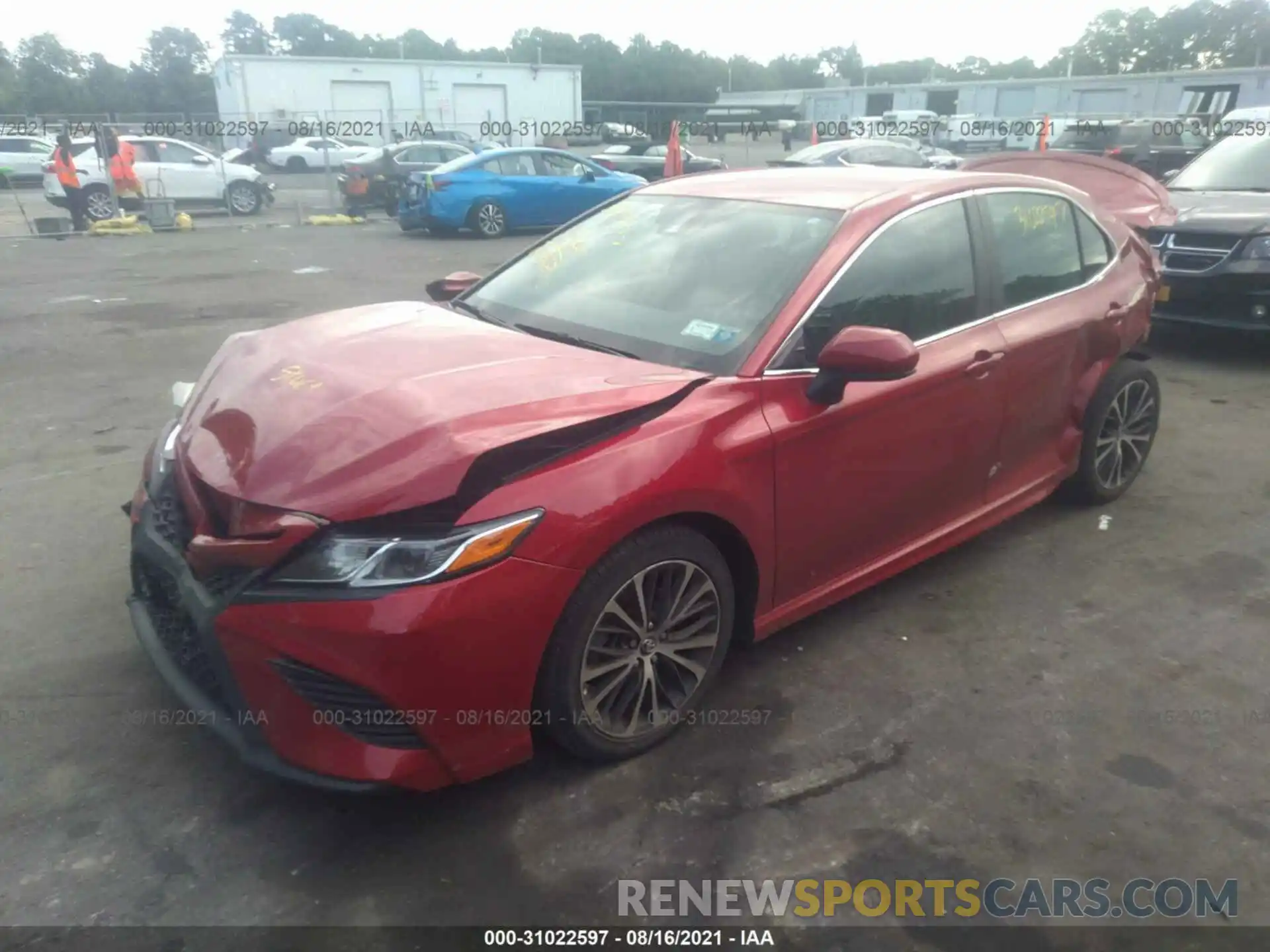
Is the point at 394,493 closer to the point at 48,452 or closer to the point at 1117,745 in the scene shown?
the point at 1117,745

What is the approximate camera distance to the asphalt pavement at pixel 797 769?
2496mm

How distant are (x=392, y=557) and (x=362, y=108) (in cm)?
3995

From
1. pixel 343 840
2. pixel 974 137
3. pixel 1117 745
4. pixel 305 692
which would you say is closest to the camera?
pixel 305 692

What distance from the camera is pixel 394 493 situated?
95.0 inches

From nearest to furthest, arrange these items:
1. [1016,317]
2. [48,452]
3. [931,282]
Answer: [931,282] < [1016,317] < [48,452]

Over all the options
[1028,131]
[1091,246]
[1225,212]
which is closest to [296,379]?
[1091,246]

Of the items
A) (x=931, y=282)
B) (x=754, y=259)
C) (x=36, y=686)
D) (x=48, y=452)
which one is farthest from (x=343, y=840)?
(x=48, y=452)

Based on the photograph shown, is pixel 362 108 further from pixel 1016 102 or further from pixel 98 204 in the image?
pixel 1016 102

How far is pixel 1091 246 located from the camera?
4.52 metres

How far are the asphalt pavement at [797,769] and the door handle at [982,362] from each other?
937mm

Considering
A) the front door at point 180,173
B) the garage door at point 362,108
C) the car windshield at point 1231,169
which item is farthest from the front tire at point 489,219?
the garage door at point 362,108

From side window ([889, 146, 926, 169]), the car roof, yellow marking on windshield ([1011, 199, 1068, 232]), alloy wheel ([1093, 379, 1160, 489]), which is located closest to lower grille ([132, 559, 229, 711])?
the car roof

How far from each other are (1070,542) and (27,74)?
203 feet

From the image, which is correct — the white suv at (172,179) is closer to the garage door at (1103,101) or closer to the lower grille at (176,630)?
the lower grille at (176,630)
